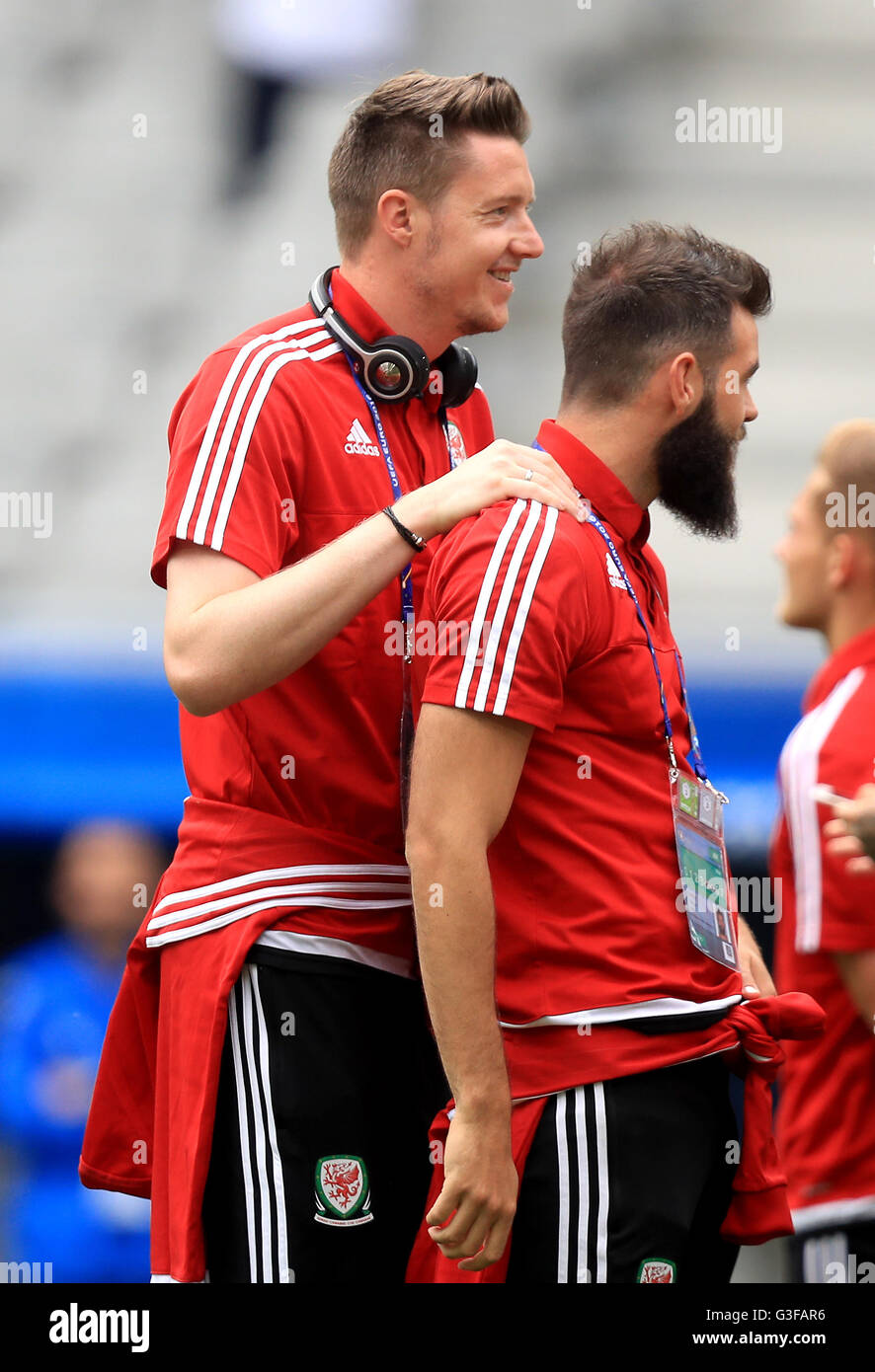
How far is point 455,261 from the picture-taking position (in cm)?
194

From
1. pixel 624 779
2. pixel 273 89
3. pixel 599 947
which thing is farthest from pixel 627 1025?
pixel 273 89

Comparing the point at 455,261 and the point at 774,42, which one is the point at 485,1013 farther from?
the point at 774,42

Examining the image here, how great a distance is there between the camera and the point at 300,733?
1.83 metres

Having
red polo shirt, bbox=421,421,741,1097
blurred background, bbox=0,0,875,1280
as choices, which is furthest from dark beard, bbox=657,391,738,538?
Answer: blurred background, bbox=0,0,875,1280

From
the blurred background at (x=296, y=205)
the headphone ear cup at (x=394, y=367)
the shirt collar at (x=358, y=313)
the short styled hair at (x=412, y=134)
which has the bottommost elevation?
the headphone ear cup at (x=394, y=367)

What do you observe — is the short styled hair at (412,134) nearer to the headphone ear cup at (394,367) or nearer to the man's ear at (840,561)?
the headphone ear cup at (394,367)

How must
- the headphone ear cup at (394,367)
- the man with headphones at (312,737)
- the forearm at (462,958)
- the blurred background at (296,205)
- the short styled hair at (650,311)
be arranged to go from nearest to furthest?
the forearm at (462,958)
the man with headphones at (312,737)
the short styled hair at (650,311)
the headphone ear cup at (394,367)
the blurred background at (296,205)

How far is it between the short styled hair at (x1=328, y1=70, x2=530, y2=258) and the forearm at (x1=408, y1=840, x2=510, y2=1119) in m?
0.84

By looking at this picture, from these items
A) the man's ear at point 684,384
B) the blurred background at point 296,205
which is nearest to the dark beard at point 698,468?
the man's ear at point 684,384

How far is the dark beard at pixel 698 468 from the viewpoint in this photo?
182cm

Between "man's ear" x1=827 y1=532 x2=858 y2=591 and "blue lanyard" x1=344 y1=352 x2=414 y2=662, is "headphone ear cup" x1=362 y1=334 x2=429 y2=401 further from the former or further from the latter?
"man's ear" x1=827 y1=532 x2=858 y2=591

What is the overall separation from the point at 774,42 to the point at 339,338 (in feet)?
9.90

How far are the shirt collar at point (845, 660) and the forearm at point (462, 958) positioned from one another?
666 mm

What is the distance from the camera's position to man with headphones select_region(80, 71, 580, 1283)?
171 centimetres
